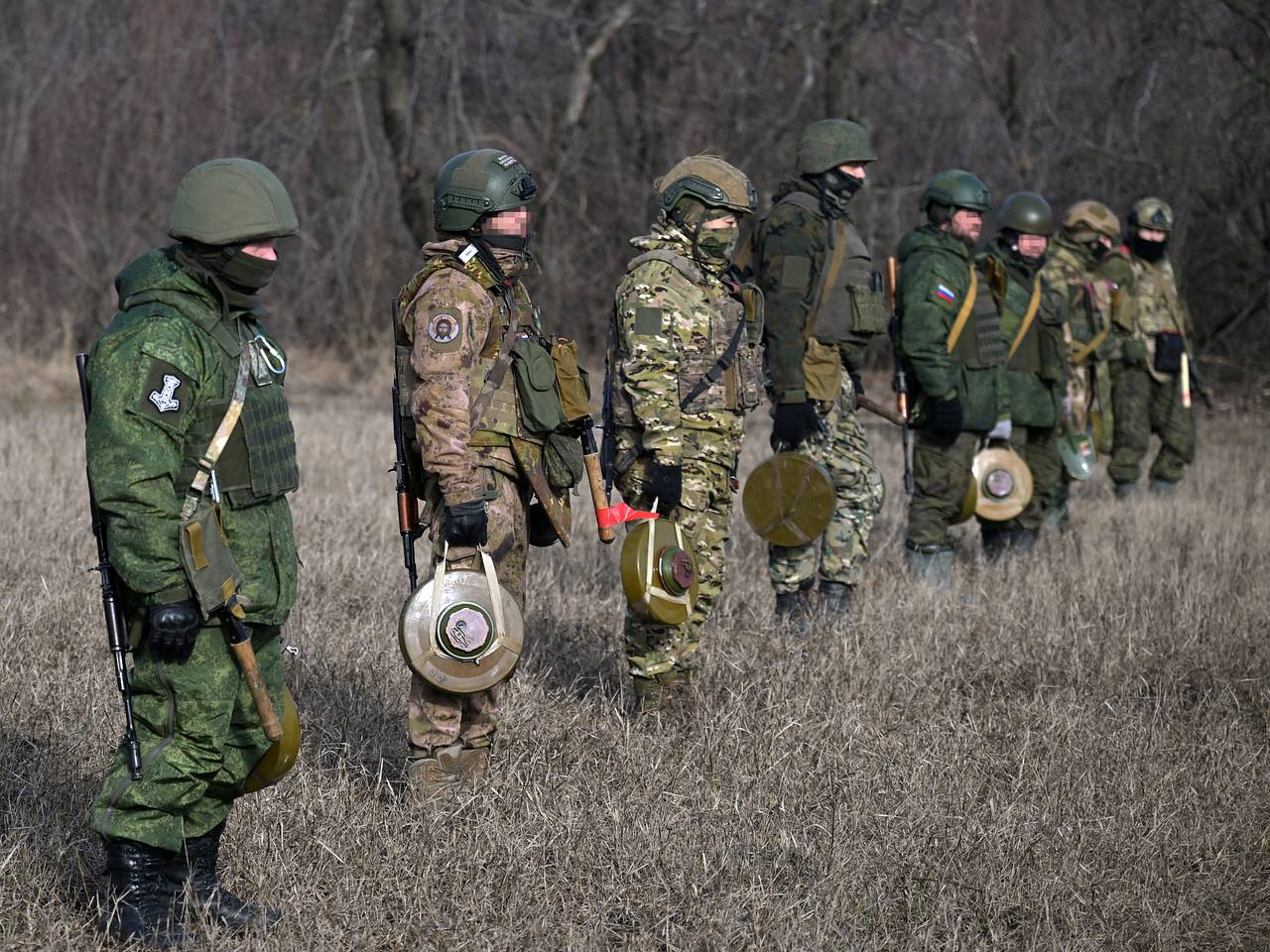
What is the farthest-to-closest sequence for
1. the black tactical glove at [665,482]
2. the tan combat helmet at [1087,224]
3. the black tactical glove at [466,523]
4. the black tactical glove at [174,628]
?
1. the tan combat helmet at [1087,224]
2. the black tactical glove at [665,482]
3. the black tactical glove at [466,523]
4. the black tactical glove at [174,628]

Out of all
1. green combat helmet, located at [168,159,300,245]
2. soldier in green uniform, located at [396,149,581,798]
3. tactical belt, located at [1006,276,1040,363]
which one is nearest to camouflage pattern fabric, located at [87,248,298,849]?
green combat helmet, located at [168,159,300,245]

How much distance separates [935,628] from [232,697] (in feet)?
13.4

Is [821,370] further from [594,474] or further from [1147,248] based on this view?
[1147,248]

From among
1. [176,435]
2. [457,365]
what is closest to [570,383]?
[457,365]

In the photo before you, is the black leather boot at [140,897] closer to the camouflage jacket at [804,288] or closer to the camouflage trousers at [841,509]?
the camouflage jacket at [804,288]

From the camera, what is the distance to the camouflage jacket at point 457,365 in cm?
477

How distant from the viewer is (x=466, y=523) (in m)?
4.72

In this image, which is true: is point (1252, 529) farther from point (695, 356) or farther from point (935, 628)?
point (695, 356)

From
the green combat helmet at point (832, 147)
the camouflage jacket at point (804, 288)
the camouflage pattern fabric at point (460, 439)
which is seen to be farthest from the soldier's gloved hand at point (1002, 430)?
the camouflage pattern fabric at point (460, 439)

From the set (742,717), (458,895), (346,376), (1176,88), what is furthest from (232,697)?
(1176,88)

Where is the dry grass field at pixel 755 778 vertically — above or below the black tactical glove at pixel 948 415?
below

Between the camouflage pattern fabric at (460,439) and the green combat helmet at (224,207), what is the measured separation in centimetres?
93

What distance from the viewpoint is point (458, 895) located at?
4.38m

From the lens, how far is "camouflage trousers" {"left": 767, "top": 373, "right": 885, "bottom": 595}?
7.49m
